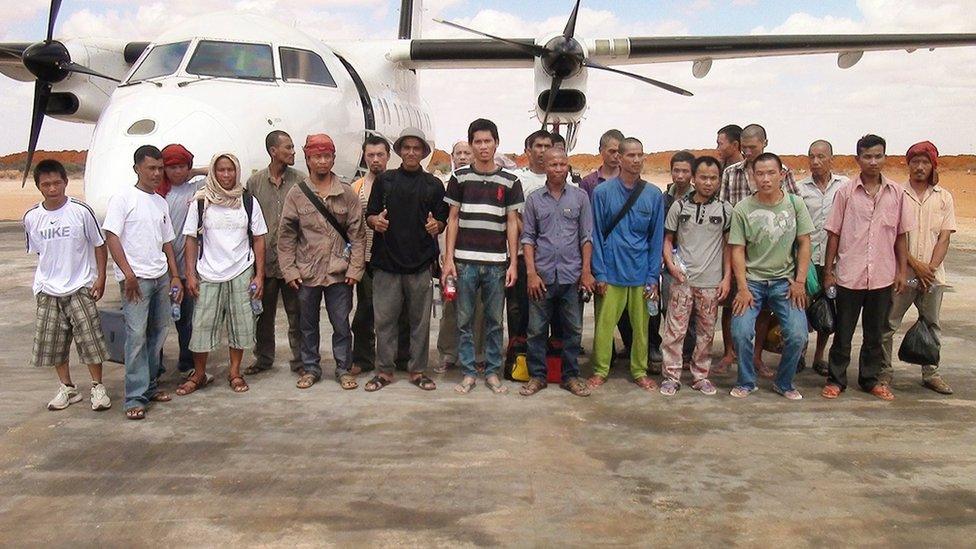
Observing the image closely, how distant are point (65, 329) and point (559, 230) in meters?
3.36

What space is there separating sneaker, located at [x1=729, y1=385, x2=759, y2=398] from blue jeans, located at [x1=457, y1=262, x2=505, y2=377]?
66.3 inches

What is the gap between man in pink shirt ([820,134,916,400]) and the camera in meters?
5.06

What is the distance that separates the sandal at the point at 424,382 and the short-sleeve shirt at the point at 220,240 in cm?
148

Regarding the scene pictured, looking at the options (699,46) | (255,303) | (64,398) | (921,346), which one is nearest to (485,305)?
(255,303)

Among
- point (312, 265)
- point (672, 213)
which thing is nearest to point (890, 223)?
point (672, 213)

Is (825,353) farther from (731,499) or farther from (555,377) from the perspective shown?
(731,499)

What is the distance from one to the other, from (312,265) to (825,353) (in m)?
4.54

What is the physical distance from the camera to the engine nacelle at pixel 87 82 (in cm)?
1227

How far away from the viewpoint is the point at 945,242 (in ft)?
16.8

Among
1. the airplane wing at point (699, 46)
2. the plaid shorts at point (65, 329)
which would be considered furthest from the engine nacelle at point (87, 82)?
the plaid shorts at point (65, 329)

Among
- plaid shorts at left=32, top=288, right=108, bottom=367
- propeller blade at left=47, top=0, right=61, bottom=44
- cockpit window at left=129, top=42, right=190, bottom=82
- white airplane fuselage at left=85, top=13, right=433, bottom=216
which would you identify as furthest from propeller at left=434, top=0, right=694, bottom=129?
plaid shorts at left=32, top=288, right=108, bottom=367

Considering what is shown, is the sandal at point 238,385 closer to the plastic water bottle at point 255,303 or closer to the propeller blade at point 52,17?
the plastic water bottle at point 255,303

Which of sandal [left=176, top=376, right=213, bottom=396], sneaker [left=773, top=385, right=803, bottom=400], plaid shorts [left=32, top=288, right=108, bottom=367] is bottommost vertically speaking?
sandal [left=176, top=376, right=213, bottom=396]

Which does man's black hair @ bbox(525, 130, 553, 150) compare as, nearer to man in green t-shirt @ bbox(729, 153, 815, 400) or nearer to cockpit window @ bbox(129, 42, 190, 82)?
man in green t-shirt @ bbox(729, 153, 815, 400)
